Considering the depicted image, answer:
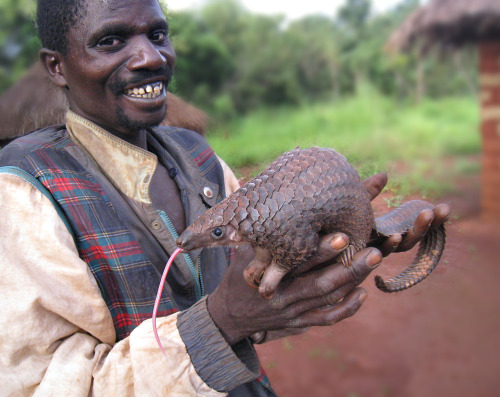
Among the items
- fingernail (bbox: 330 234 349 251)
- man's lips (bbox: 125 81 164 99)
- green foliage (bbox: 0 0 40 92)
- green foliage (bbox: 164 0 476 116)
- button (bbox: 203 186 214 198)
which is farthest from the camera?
green foliage (bbox: 164 0 476 116)

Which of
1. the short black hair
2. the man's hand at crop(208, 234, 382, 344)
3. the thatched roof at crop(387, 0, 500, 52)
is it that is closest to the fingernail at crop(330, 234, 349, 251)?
the man's hand at crop(208, 234, 382, 344)

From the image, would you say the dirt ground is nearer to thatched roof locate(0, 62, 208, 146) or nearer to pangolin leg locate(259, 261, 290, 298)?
pangolin leg locate(259, 261, 290, 298)

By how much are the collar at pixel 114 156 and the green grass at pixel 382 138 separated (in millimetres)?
388

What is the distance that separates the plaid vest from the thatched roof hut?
3.38ft

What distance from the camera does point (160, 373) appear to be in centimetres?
124

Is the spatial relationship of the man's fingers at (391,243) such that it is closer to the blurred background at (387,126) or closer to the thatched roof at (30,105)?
the blurred background at (387,126)

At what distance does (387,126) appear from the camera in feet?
5.72

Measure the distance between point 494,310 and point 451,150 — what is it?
→ 663mm

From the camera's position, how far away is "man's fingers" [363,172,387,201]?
133cm

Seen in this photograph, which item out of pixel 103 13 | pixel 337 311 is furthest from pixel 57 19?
pixel 337 311

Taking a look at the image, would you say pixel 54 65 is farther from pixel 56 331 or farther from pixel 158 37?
pixel 56 331

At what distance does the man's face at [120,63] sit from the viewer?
139 centimetres

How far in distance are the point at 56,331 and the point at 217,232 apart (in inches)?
19.5

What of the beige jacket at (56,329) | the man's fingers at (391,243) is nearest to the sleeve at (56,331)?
the beige jacket at (56,329)
